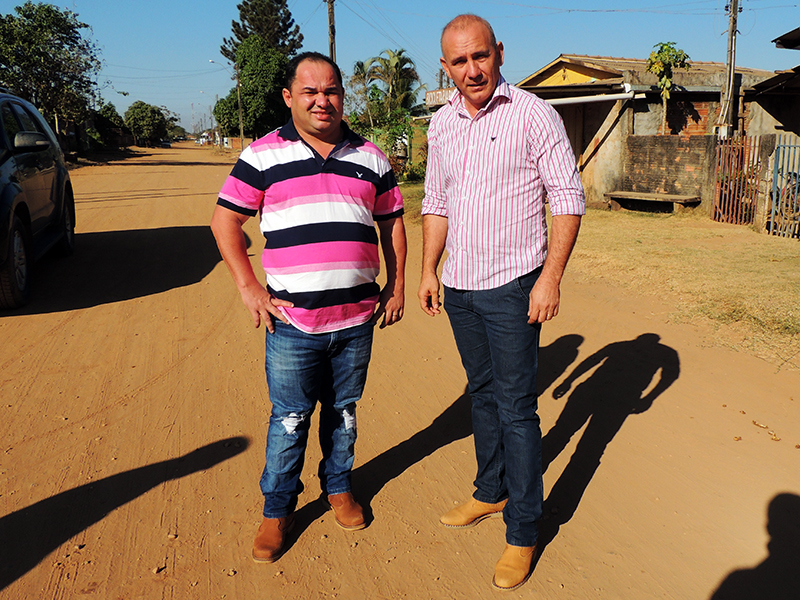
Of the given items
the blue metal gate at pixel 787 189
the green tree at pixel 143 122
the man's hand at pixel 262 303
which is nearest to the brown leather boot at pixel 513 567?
the man's hand at pixel 262 303

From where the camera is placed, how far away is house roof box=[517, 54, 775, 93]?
1397 cm

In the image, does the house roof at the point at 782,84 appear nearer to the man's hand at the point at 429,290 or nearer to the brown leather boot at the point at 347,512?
the man's hand at the point at 429,290

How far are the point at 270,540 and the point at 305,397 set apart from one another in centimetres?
63

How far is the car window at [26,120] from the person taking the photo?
7.23 m

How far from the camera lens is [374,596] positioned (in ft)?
8.07

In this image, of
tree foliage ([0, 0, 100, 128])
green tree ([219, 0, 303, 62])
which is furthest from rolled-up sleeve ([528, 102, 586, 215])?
green tree ([219, 0, 303, 62])

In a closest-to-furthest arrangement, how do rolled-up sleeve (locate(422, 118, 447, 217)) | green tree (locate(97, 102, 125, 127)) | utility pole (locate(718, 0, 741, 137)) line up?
1. rolled-up sleeve (locate(422, 118, 447, 217))
2. utility pole (locate(718, 0, 741, 137))
3. green tree (locate(97, 102, 125, 127))

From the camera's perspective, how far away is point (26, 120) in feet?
24.4

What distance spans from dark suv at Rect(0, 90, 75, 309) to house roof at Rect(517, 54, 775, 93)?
10.6m

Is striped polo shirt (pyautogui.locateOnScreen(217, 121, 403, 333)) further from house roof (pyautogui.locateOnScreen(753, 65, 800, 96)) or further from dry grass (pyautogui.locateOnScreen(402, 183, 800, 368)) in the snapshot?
house roof (pyautogui.locateOnScreen(753, 65, 800, 96))

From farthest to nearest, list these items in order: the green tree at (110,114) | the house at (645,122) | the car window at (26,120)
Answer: the green tree at (110,114) < the house at (645,122) < the car window at (26,120)

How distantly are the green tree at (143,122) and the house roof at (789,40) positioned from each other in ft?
231

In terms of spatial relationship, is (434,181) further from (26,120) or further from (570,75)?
(570,75)

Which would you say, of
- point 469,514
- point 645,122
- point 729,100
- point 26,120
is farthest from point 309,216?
point 729,100
